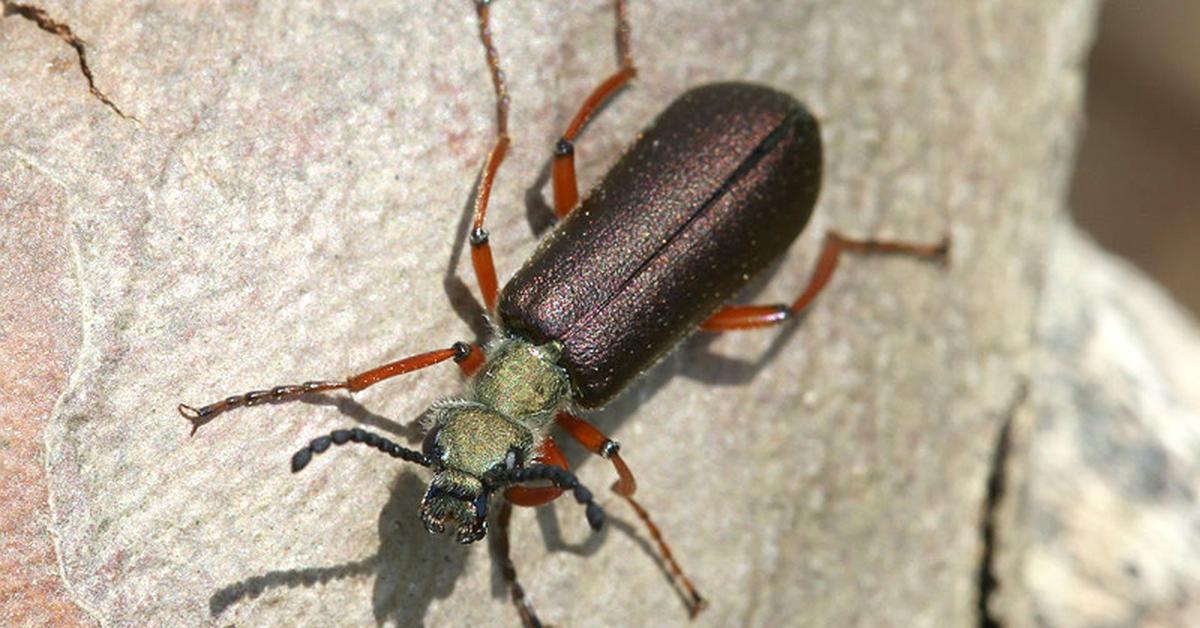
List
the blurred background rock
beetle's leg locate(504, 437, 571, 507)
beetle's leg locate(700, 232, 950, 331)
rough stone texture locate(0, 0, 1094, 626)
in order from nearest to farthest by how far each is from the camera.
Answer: rough stone texture locate(0, 0, 1094, 626) → beetle's leg locate(504, 437, 571, 507) → beetle's leg locate(700, 232, 950, 331) → the blurred background rock

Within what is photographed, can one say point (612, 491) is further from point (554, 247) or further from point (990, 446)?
point (990, 446)

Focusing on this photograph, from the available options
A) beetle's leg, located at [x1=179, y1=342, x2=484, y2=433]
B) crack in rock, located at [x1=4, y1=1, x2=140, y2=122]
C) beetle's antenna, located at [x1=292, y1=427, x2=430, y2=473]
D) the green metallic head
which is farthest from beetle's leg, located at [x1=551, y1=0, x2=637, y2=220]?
crack in rock, located at [x1=4, y1=1, x2=140, y2=122]

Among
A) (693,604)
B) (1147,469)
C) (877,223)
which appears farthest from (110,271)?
(1147,469)

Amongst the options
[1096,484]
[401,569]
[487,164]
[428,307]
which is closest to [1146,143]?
[1096,484]

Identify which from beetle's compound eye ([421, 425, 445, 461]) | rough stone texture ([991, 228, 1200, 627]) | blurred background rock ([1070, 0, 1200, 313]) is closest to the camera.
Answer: beetle's compound eye ([421, 425, 445, 461])

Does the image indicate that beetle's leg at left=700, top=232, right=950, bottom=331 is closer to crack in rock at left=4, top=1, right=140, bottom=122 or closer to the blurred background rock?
crack in rock at left=4, top=1, right=140, bottom=122
